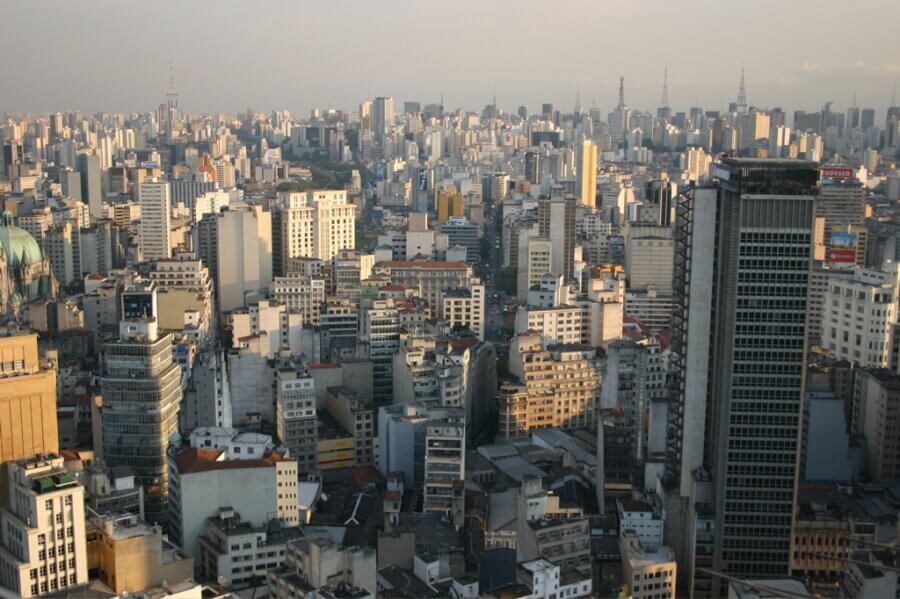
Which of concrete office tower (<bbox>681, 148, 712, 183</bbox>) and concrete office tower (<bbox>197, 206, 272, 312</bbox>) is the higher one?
concrete office tower (<bbox>681, 148, 712, 183</bbox>)

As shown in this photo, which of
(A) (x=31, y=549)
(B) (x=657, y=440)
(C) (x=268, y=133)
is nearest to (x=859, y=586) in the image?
(B) (x=657, y=440)

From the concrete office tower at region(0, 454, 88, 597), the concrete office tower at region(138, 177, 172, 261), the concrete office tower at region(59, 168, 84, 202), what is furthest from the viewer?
the concrete office tower at region(59, 168, 84, 202)

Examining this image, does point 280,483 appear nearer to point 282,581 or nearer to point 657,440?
point 282,581

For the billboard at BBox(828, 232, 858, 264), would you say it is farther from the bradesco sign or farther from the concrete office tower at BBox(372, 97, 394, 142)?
the concrete office tower at BBox(372, 97, 394, 142)

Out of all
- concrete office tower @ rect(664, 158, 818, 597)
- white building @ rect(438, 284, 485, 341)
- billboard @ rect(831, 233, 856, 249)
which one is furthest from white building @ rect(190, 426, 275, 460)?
billboard @ rect(831, 233, 856, 249)

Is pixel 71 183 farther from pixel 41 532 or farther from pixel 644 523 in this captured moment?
pixel 41 532

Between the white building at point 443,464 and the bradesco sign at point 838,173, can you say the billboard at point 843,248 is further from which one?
the white building at point 443,464

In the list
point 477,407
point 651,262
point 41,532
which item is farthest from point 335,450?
point 651,262
